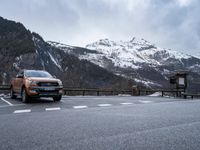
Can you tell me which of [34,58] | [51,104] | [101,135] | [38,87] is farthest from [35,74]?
[34,58]

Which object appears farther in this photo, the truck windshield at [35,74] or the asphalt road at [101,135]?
the truck windshield at [35,74]

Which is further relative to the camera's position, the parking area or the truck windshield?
the truck windshield

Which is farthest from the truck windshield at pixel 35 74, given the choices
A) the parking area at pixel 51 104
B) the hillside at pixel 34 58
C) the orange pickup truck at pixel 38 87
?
the hillside at pixel 34 58

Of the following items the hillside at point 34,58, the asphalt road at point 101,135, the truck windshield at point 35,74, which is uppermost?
the hillside at point 34,58

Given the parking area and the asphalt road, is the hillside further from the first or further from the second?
the asphalt road

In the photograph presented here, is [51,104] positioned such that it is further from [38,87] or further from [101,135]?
[101,135]

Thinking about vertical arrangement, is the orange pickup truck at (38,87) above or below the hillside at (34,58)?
below

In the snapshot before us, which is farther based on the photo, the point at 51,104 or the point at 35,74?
the point at 35,74

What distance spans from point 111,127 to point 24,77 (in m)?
11.1

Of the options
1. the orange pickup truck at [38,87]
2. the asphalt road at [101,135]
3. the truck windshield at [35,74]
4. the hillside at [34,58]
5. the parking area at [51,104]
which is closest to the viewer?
the asphalt road at [101,135]

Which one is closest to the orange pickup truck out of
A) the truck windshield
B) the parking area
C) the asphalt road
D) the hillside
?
the truck windshield

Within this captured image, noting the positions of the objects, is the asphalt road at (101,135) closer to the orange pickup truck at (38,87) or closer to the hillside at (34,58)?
the orange pickup truck at (38,87)

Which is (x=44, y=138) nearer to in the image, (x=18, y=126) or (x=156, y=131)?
(x=18, y=126)

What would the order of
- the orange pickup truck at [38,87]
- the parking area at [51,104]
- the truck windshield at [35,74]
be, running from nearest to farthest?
the parking area at [51,104], the orange pickup truck at [38,87], the truck windshield at [35,74]
